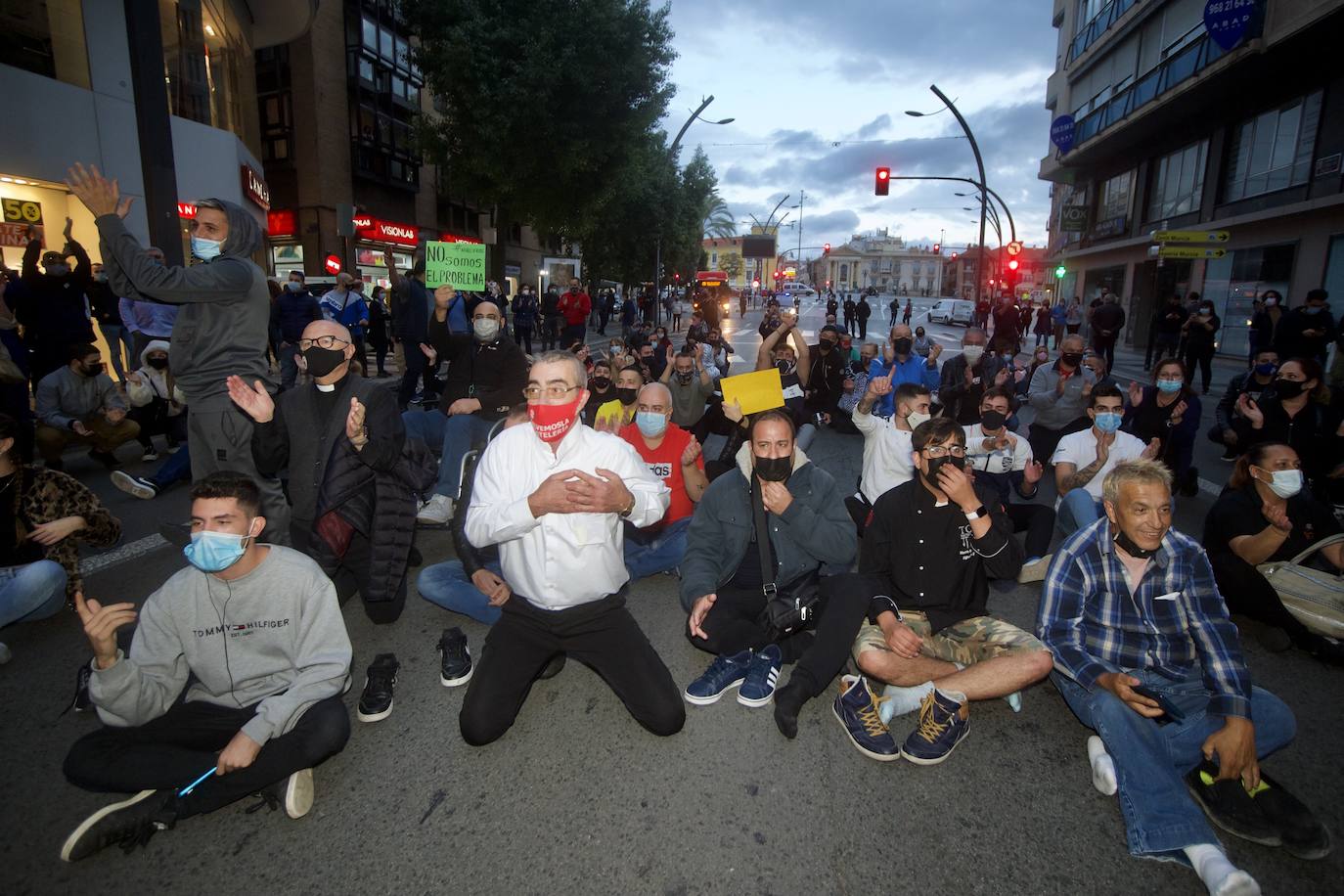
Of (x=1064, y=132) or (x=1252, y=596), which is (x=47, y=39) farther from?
(x=1064, y=132)

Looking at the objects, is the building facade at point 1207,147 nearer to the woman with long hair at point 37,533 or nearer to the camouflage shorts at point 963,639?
the camouflage shorts at point 963,639

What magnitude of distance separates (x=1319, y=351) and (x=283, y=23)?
26044mm

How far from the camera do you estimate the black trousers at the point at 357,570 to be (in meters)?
4.35

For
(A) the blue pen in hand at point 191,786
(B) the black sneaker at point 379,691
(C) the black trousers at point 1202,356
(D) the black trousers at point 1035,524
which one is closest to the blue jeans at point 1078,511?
(D) the black trousers at point 1035,524

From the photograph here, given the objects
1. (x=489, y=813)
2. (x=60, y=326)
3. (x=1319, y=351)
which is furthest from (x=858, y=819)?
(x=1319, y=351)

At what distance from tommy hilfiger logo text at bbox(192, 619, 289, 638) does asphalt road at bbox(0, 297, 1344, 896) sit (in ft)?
2.26

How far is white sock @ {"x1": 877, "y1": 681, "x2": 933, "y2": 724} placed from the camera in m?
3.38

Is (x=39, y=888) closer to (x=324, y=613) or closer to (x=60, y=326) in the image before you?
(x=324, y=613)

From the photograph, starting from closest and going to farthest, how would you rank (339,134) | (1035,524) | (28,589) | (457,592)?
1. (28,589)
2. (457,592)
3. (1035,524)
4. (339,134)

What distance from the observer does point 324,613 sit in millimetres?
2965

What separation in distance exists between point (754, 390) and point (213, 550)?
319 centimetres

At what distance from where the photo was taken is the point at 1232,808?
8.72 feet

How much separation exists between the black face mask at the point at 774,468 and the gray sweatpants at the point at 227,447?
289 centimetres

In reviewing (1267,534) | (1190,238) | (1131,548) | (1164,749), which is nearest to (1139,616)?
(1131,548)
